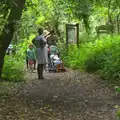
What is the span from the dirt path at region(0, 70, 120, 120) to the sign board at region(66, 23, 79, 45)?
263 inches

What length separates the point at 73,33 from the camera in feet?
62.5

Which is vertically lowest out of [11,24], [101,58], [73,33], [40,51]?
[101,58]

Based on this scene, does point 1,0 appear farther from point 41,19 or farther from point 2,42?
point 41,19

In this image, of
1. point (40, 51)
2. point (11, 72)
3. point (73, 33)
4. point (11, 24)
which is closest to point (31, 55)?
point (40, 51)

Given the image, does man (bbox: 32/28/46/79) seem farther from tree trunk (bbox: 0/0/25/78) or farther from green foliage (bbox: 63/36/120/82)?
tree trunk (bbox: 0/0/25/78)

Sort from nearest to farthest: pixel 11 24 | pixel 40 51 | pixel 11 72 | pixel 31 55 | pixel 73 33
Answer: pixel 11 24, pixel 11 72, pixel 40 51, pixel 31 55, pixel 73 33

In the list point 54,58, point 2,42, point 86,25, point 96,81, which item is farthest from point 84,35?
point 2,42

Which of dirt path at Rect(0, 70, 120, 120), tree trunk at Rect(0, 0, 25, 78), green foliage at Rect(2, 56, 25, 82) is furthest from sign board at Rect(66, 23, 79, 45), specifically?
tree trunk at Rect(0, 0, 25, 78)

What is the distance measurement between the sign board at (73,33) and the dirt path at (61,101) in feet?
21.9

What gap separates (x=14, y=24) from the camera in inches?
348

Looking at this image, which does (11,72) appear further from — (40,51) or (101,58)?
(101,58)

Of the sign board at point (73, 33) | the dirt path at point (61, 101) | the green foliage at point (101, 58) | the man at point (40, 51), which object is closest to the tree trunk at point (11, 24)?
the dirt path at point (61, 101)

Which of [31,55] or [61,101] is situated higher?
[31,55]

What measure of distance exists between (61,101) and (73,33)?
1052 centimetres
